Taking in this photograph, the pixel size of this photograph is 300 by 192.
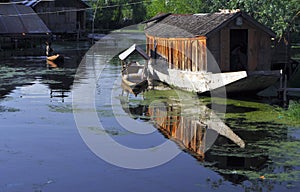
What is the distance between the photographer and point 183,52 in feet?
83.8

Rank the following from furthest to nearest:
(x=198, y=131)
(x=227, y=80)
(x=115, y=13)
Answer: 1. (x=115, y=13)
2. (x=227, y=80)
3. (x=198, y=131)

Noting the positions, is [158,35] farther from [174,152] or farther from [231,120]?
[174,152]

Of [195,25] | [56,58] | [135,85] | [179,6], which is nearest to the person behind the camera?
[195,25]

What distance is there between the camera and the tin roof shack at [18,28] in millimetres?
50562

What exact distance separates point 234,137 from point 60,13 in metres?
52.5

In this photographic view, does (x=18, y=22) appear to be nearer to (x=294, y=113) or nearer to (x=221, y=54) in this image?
(x=221, y=54)

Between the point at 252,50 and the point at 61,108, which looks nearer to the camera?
the point at 61,108

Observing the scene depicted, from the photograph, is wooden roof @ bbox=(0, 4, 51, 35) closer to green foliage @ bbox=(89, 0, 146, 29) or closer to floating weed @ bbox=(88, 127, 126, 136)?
green foliage @ bbox=(89, 0, 146, 29)

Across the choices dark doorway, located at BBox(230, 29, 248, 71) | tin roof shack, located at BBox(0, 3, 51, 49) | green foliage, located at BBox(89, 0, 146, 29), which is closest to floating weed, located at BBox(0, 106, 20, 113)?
dark doorway, located at BBox(230, 29, 248, 71)

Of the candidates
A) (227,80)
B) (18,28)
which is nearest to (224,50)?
(227,80)

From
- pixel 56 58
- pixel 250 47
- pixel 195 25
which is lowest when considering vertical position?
pixel 56 58

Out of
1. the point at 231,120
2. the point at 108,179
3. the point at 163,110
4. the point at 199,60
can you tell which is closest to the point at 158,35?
the point at 199,60

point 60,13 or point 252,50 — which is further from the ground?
point 60,13

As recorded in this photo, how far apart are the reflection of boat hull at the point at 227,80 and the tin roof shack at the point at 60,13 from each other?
134 feet
